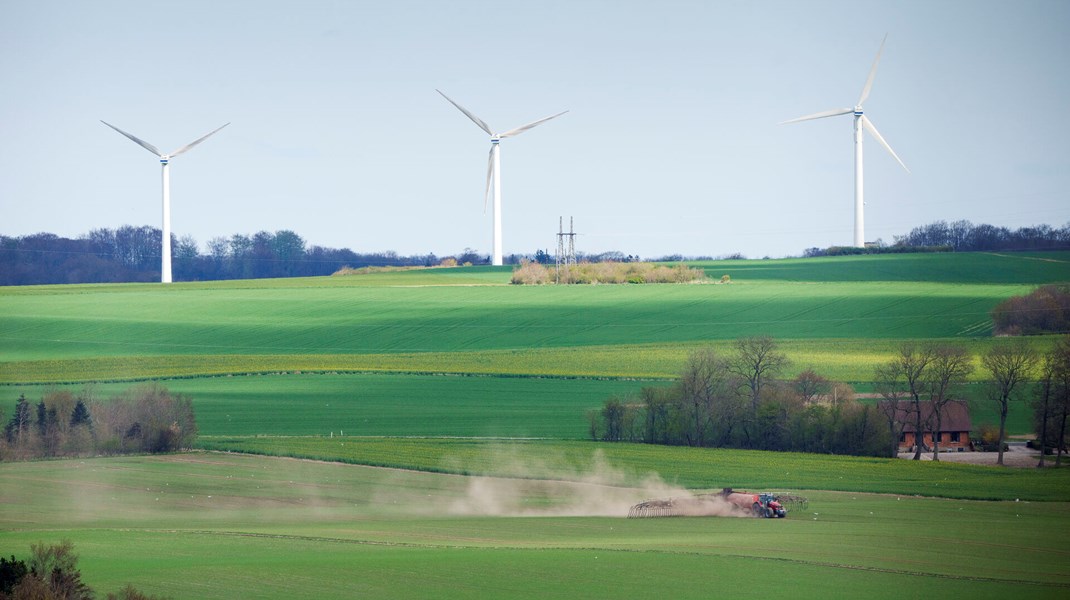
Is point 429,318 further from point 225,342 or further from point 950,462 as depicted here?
point 950,462

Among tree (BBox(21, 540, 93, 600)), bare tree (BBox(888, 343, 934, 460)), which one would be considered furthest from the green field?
bare tree (BBox(888, 343, 934, 460))

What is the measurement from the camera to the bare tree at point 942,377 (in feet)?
188

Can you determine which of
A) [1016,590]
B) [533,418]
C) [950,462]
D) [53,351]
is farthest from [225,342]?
[1016,590]

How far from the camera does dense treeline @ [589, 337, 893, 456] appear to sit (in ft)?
181

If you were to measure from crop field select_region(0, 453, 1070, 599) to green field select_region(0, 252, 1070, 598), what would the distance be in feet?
0.46

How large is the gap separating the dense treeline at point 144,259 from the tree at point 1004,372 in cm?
11279

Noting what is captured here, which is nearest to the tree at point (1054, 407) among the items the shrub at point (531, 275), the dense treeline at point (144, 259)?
the shrub at point (531, 275)

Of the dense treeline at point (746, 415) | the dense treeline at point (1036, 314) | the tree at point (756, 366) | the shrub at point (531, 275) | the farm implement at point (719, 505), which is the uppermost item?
the shrub at point (531, 275)

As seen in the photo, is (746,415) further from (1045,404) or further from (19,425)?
(19,425)

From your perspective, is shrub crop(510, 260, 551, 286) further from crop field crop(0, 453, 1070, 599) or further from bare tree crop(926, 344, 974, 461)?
crop field crop(0, 453, 1070, 599)

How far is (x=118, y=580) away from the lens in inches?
1061

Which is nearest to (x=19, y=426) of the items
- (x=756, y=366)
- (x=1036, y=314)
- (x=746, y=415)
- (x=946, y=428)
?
(x=746, y=415)

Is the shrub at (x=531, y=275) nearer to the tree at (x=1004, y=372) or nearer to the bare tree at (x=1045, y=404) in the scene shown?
the tree at (x=1004, y=372)

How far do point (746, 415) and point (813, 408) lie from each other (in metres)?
3.12
